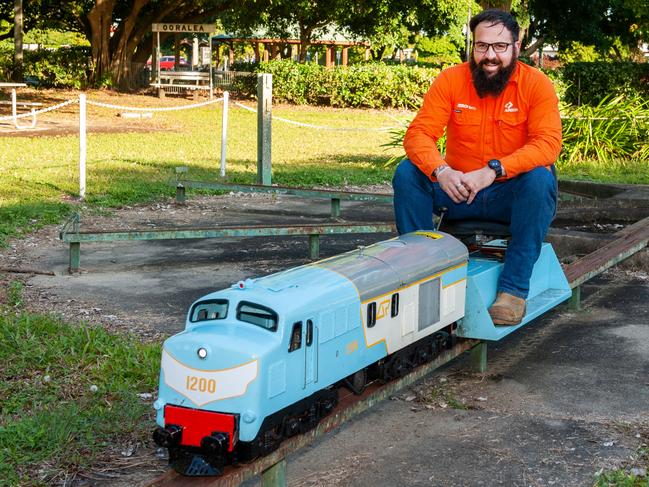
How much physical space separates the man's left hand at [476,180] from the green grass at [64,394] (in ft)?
5.98

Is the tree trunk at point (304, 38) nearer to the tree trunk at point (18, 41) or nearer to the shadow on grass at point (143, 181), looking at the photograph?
the tree trunk at point (18, 41)

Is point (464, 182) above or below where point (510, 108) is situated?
below

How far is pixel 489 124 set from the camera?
4.98 m

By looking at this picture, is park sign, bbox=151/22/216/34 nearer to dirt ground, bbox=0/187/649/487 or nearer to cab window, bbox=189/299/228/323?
dirt ground, bbox=0/187/649/487

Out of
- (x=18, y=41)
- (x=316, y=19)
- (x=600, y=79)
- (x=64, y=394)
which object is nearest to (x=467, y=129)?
(x=64, y=394)

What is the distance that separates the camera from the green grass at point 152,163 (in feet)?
37.0

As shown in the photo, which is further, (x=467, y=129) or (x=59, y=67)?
(x=59, y=67)

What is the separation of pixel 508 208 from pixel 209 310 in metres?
2.01

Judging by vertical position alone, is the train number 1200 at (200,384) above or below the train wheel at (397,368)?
above

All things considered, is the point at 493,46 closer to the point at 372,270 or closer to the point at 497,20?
the point at 497,20

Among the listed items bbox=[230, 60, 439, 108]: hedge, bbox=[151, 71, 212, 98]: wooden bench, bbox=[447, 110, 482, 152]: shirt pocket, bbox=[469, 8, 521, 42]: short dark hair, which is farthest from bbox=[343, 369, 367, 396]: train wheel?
bbox=[151, 71, 212, 98]: wooden bench

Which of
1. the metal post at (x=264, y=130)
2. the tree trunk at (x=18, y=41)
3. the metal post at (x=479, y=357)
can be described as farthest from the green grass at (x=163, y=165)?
the tree trunk at (x=18, y=41)

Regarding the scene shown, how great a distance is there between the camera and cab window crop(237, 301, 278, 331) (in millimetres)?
3374

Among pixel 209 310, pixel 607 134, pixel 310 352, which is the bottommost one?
pixel 310 352
